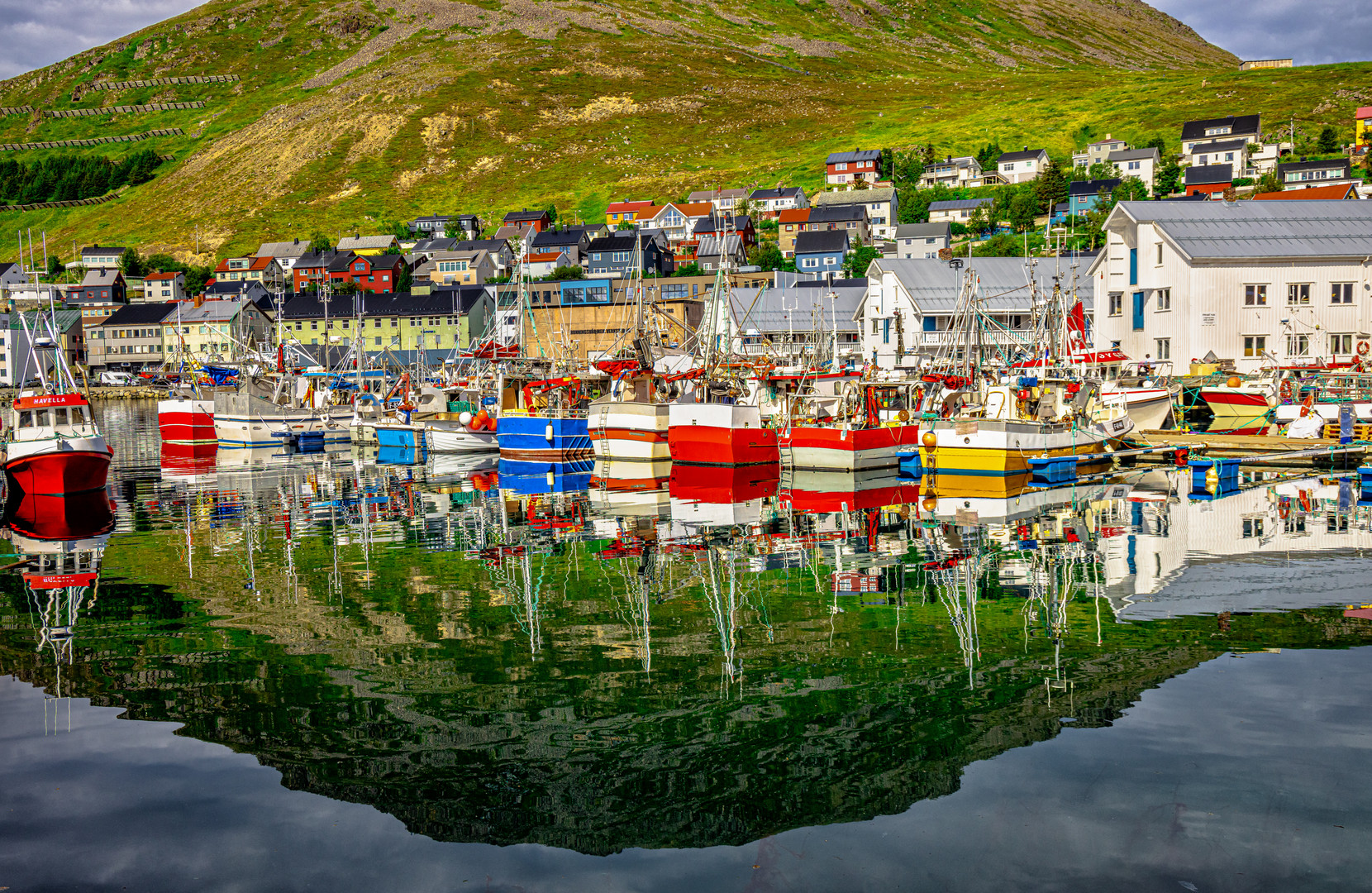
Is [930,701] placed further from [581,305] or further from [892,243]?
[892,243]

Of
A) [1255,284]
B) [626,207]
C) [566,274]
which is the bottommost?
[1255,284]

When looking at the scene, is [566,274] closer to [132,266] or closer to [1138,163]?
[1138,163]

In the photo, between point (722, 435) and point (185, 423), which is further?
point (185, 423)

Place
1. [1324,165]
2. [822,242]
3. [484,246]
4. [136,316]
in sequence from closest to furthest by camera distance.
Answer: [1324,165], [822,242], [136,316], [484,246]

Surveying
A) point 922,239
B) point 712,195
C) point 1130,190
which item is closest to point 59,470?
point 922,239

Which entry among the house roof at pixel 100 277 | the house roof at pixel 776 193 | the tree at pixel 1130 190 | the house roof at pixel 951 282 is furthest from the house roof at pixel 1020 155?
the house roof at pixel 100 277

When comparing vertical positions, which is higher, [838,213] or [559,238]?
[838,213]

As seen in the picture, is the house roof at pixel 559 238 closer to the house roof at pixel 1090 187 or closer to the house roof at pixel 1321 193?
the house roof at pixel 1090 187
